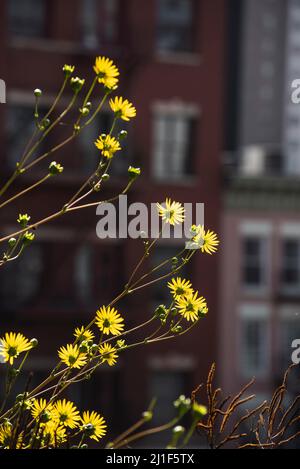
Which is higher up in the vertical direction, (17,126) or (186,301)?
(17,126)

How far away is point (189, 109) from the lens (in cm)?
2717

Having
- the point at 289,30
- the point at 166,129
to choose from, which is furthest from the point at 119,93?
the point at 289,30

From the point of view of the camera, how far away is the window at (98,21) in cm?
2675

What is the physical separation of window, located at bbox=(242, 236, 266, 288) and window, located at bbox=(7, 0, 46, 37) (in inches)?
284

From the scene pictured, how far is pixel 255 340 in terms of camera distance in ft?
92.9

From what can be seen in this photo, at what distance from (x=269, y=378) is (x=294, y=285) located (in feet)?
8.06

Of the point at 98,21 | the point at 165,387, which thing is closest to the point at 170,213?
the point at 165,387

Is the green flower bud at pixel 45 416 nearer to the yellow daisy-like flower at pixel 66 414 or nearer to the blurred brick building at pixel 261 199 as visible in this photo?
the yellow daisy-like flower at pixel 66 414

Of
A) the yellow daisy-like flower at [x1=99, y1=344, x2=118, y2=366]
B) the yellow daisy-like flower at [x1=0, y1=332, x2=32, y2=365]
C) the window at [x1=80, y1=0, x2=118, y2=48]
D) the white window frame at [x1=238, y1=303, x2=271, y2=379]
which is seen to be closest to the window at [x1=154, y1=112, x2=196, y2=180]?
the window at [x1=80, y1=0, x2=118, y2=48]

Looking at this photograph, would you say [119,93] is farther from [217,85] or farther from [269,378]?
[269,378]

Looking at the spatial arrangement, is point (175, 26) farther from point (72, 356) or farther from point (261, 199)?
point (72, 356)

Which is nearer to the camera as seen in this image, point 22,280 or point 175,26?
point 22,280

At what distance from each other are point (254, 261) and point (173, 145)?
3.66 metres

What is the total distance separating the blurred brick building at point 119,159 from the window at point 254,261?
1.25 m
